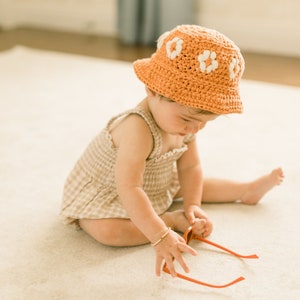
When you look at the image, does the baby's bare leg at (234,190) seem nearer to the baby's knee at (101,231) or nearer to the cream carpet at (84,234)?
the cream carpet at (84,234)

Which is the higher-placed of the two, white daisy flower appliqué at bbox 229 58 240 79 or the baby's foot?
white daisy flower appliqué at bbox 229 58 240 79

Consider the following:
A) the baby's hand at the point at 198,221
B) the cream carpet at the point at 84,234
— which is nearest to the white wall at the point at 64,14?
the cream carpet at the point at 84,234

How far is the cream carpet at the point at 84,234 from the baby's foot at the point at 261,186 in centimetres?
3

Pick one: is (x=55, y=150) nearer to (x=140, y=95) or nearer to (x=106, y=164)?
(x=106, y=164)

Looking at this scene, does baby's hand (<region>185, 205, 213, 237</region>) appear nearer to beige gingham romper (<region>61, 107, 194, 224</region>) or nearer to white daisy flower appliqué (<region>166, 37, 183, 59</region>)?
beige gingham romper (<region>61, 107, 194, 224</region>)

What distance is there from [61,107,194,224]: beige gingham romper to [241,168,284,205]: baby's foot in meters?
0.21

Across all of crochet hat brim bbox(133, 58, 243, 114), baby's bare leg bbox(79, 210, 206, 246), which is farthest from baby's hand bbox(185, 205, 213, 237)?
crochet hat brim bbox(133, 58, 243, 114)

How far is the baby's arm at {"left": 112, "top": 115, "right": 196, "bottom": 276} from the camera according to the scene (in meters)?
0.88

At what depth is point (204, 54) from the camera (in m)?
0.85

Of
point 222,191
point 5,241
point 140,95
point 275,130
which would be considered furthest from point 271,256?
point 140,95

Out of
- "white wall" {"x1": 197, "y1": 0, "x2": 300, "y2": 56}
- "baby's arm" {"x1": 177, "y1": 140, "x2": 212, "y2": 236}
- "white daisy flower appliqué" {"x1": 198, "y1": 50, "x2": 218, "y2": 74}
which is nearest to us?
"white daisy flower appliqué" {"x1": 198, "y1": 50, "x2": 218, "y2": 74}

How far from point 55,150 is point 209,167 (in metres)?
0.47

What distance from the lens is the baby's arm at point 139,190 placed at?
0.88 m

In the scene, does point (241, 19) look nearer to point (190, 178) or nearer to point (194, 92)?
point (190, 178)
